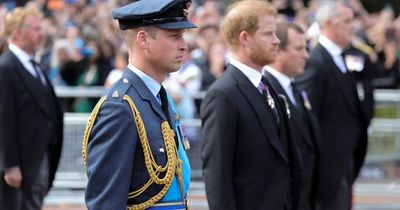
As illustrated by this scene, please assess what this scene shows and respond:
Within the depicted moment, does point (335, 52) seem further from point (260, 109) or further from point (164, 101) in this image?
point (164, 101)

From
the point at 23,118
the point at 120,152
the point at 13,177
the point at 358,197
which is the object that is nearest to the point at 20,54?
the point at 23,118

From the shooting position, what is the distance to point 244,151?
7184mm

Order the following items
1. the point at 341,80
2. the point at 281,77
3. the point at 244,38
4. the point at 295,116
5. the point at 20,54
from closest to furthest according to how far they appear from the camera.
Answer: the point at 244,38 → the point at 295,116 → the point at 281,77 → the point at 20,54 → the point at 341,80

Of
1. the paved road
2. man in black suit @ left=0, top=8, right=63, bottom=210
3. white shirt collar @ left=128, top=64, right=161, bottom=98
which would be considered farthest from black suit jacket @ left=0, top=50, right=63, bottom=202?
white shirt collar @ left=128, top=64, right=161, bottom=98

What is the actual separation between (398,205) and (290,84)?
5.95 meters

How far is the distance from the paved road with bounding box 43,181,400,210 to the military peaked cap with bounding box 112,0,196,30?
8386 mm

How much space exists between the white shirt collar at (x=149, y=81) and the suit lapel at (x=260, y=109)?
178 centimetres

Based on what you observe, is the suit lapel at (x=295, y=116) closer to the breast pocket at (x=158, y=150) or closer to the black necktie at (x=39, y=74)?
the black necktie at (x=39, y=74)

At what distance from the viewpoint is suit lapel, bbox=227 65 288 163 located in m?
7.20

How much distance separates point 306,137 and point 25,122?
8.70ft

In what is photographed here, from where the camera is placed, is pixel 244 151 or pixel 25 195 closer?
pixel 244 151

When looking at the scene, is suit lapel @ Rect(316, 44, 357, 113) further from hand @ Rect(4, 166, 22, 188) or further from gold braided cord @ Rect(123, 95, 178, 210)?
gold braided cord @ Rect(123, 95, 178, 210)

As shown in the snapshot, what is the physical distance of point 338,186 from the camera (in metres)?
9.87

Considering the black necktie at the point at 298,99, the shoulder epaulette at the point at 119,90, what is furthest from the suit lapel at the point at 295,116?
the shoulder epaulette at the point at 119,90
